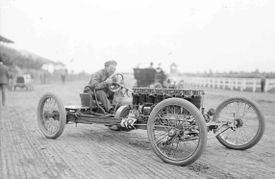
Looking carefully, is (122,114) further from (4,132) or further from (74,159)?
(4,132)

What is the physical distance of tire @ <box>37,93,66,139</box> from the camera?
17.7ft

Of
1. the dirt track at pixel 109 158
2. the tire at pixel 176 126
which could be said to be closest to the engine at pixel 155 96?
the tire at pixel 176 126

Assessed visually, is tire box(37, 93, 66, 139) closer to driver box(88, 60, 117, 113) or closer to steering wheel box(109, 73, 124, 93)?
driver box(88, 60, 117, 113)

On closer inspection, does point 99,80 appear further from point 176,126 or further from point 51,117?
point 176,126

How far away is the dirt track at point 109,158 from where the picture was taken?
3.72 m

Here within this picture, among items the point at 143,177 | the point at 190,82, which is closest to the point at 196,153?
the point at 143,177

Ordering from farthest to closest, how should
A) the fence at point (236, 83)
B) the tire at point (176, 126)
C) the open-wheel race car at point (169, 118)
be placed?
the fence at point (236, 83)
the open-wheel race car at point (169, 118)
the tire at point (176, 126)

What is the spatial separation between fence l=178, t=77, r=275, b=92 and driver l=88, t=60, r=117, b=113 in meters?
15.2

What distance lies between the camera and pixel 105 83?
5.55 meters

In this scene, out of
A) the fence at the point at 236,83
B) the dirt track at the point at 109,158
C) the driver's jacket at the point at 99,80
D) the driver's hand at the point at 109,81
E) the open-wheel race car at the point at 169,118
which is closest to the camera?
the dirt track at the point at 109,158

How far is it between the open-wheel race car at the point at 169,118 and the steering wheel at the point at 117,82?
18 millimetres

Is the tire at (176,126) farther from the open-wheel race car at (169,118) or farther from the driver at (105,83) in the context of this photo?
the driver at (105,83)

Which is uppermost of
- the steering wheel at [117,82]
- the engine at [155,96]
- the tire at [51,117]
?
the steering wheel at [117,82]

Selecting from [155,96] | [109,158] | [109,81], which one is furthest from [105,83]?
[109,158]
